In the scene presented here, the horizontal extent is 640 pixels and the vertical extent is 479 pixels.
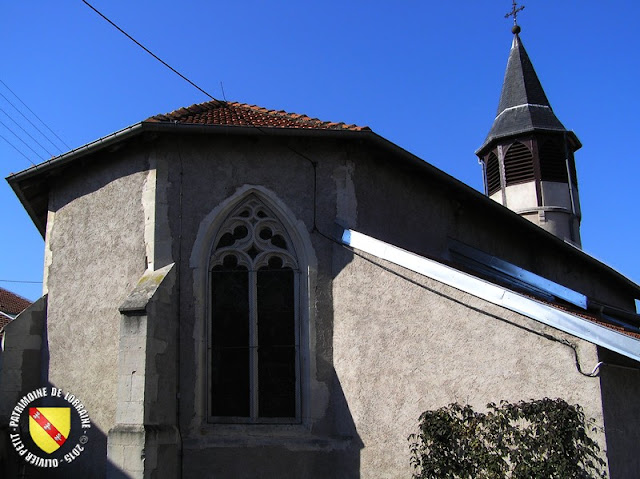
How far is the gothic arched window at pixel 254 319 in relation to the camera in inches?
347

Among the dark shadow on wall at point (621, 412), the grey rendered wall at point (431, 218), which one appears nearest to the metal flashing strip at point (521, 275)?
the grey rendered wall at point (431, 218)

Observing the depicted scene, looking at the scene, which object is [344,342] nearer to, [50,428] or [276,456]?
[276,456]

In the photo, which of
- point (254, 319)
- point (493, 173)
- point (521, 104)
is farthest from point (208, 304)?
point (521, 104)

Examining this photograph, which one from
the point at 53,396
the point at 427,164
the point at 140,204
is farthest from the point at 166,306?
the point at 427,164

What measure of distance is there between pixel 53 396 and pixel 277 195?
4.37 meters

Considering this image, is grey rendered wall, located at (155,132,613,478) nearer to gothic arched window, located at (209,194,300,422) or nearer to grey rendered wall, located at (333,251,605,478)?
grey rendered wall, located at (333,251,605,478)

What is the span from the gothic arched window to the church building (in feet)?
0.07

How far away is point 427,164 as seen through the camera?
10.5m

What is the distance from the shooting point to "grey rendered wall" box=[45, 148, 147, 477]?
29.7ft

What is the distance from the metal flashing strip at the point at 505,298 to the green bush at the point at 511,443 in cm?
80

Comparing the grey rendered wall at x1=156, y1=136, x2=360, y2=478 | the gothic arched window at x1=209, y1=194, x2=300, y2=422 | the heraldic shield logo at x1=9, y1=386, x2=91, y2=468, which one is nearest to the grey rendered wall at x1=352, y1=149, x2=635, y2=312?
the grey rendered wall at x1=156, y1=136, x2=360, y2=478

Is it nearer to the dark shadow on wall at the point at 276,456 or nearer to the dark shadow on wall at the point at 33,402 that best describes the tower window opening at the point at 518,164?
the dark shadow on wall at the point at 276,456

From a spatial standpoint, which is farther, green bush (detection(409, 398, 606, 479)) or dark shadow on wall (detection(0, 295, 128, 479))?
dark shadow on wall (detection(0, 295, 128, 479))

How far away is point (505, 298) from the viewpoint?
7.58 meters
